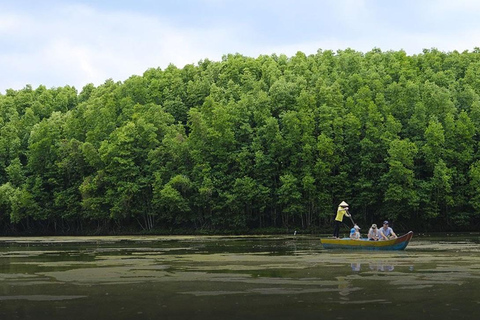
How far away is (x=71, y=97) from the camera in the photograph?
155750 millimetres

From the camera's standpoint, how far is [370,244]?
123ft

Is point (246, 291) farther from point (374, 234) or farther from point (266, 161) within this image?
point (266, 161)

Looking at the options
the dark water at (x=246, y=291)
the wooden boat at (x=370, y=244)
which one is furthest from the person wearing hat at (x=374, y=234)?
the dark water at (x=246, y=291)

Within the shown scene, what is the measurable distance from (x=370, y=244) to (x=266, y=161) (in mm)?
62515

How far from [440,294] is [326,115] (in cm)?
8713

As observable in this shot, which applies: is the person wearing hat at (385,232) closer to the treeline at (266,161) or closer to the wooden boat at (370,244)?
the wooden boat at (370,244)

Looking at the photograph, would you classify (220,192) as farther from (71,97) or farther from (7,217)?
(71,97)

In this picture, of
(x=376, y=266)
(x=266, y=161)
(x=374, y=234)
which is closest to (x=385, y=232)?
(x=374, y=234)

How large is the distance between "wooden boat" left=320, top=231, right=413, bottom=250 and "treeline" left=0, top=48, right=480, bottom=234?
174 ft

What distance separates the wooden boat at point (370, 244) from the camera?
3628 centimetres

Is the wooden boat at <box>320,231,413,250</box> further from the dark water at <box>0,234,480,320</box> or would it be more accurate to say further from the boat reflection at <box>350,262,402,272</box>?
the boat reflection at <box>350,262,402,272</box>

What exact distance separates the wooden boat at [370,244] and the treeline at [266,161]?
5308 cm

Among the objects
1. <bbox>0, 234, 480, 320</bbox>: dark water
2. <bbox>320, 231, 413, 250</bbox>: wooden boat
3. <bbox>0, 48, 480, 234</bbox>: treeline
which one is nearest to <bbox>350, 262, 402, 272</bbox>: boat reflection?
<bbox>0, 234, 480, 320</bbox>: dark water

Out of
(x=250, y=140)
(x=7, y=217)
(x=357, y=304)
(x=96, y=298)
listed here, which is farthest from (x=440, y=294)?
(x=7, y=217)
